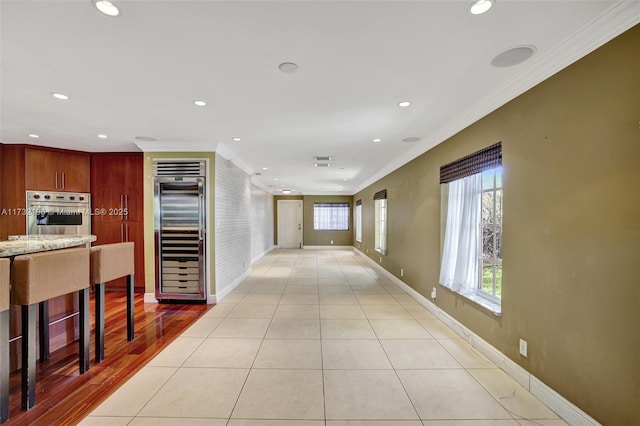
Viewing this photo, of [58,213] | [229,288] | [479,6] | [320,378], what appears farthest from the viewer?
[229,288]

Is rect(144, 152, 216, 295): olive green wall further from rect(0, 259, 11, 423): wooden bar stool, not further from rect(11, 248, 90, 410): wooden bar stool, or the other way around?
rect(0, 259, 11, 423): wooden bar stool

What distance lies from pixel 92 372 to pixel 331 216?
9806 mm

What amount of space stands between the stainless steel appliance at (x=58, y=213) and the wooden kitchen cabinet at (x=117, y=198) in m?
0.14

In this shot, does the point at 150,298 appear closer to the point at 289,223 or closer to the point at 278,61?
the point at 278,61

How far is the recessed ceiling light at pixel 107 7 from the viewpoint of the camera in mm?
1447

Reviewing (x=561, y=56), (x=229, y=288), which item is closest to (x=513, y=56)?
(x=561, y=56)

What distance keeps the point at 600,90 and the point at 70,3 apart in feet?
9.73

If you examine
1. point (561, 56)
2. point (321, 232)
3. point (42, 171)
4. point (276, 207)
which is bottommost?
point (321, 232)

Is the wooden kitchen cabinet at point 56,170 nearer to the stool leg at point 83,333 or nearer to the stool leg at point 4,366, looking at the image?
the stool leg at point 83,333

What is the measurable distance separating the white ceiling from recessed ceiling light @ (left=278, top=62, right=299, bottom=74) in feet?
0.16

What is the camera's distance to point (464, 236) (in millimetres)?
3121

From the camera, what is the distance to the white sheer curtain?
3041mm

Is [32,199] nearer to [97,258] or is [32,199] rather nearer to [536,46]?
[97,258]

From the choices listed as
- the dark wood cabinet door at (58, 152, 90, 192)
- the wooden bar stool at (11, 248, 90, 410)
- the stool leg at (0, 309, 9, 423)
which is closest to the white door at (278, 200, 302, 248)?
the dark wood cabinet door at (58, 152, 90, 192)
